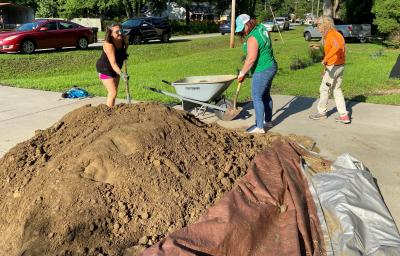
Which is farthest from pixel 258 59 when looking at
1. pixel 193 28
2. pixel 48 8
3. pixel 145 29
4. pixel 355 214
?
pixel 48 8

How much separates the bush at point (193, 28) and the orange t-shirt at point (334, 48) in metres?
33.2

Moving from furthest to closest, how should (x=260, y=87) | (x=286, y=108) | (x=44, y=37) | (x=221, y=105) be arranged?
(x=44, y=37)
(x=286, y=108)
(x=221, y=105)
(x=260, y=87)

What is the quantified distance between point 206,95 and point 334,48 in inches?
86.6

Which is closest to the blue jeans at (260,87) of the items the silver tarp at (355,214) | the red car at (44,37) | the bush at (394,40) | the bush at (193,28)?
the silver tarp at (355,214)

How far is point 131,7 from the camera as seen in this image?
138 feet

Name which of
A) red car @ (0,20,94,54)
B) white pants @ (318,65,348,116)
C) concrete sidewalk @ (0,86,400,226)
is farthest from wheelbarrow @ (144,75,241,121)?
red car @ (0,20,94,54)

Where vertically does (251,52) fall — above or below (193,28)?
below

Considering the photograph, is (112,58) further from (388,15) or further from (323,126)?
(388,15)

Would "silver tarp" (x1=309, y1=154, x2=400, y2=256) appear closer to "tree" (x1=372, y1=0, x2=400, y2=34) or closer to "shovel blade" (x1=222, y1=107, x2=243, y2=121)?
"shovel blade" (x1=222, y1=107, x2=243, y2=121)

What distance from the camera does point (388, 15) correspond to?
77.6 feet

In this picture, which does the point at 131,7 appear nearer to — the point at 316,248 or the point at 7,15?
the point at 7,15

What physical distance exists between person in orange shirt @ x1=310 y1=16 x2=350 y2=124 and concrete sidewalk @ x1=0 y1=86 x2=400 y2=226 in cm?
37

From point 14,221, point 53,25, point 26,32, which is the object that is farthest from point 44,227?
point 53,25

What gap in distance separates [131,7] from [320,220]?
41137 millimetres
